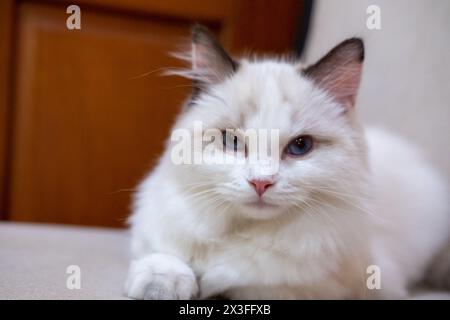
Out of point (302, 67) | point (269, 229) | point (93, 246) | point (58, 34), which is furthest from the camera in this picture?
point (58, 34)

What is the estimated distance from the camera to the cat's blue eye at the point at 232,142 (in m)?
1.06

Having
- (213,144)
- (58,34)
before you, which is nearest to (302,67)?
(213,144)

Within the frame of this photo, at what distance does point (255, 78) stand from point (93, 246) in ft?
2.60

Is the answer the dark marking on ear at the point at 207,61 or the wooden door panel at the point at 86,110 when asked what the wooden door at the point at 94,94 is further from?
the dark marking on ear at the point at 207,61

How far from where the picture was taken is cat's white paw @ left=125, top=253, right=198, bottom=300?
3.41ft

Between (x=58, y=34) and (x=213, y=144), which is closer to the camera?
(x=213, y=144)

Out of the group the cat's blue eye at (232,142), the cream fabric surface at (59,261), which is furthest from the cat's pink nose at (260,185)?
the cream fabric surface at (59,261)

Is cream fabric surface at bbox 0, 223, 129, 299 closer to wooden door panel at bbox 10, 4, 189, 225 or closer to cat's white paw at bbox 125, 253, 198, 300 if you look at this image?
cat's white paw at bbox 125, 253, 198, 300

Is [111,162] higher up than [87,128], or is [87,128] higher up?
[87,128]

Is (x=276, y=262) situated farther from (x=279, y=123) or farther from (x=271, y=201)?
(x=279, y=123)

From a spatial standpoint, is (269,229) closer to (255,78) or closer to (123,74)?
(255,78)

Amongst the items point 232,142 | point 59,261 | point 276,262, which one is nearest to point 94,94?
point 59,261

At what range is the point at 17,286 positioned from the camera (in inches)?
39.9
